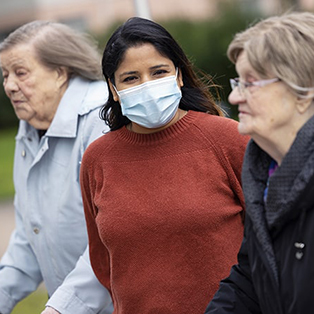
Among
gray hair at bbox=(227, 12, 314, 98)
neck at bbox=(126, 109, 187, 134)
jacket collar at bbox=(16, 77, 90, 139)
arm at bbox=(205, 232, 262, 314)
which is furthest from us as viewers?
jacket collar at bbox=(16, 77, 90, 139)

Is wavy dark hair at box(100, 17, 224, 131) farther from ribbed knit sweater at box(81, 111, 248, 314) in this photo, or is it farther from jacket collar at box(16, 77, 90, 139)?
jacket collar at box(16, 77, 90, 139)

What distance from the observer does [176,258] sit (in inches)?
125

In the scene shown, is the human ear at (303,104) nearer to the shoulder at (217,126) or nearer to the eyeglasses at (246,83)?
the eyeglasses at (246,83)

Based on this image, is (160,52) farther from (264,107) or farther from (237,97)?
(264,107)

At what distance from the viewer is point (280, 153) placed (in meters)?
2.60

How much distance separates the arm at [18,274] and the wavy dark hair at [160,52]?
120cm

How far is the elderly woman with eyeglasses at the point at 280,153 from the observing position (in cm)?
246

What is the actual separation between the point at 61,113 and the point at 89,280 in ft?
3.05

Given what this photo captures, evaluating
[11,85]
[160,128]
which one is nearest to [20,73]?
[11,85]

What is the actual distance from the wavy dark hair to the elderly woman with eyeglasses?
69 cm

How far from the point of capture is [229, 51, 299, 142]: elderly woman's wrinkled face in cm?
252

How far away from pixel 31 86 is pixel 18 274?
1073 mm

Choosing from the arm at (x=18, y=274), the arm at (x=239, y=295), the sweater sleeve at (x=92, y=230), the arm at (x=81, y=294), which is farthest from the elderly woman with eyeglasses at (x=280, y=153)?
the arm at (x=18, y=274)

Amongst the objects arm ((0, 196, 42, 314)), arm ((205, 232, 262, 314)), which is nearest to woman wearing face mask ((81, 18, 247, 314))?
arm ((205, 232, 262, 314))
